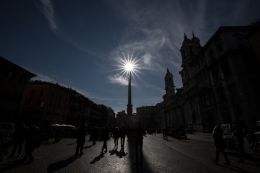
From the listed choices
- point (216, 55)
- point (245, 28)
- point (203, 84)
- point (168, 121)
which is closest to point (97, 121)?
point (168, 121)

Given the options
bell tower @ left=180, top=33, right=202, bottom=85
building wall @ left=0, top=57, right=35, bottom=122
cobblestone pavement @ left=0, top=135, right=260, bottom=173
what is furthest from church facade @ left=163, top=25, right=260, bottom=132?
building wall @ left=0, top=57, right=35, bottom=122

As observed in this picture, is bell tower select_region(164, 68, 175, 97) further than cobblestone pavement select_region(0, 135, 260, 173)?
Yes

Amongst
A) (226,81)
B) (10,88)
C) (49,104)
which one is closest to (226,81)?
(226,81)

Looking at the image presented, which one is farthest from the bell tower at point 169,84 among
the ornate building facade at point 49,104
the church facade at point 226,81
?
the ornate building facade at point 49,104

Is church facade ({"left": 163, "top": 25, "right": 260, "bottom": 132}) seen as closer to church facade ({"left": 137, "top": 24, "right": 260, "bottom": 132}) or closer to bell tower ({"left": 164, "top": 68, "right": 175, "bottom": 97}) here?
church facade ({"left": 137, "top": 24, "right": 260, "bottom": 132})

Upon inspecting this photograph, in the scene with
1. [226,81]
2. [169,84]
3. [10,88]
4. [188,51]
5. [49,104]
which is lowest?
[49,104]

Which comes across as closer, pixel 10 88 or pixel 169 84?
pixel 10 88

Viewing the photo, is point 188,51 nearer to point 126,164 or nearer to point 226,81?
point 226,81

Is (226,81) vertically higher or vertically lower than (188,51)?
lower

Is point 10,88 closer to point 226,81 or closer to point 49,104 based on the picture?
point 49,104

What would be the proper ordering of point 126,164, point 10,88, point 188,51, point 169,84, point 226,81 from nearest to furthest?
point 126,164
point 10,88
point 226,81
point 188,51
point 169,84

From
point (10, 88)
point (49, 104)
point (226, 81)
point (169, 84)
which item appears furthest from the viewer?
point (169, 84)

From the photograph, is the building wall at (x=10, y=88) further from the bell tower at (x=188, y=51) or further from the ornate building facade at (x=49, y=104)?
the bell tower at (x=188, y=51)

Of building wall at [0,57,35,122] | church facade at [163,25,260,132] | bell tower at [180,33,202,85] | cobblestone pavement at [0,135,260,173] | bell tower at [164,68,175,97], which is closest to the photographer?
cobblestone pavement at [0,135,260,173]
